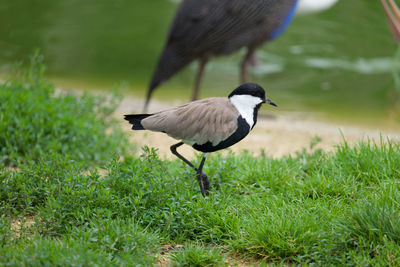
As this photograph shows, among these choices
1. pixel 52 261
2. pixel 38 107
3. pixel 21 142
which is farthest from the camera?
pixel 38 107

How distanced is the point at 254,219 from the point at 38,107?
2.70 metres

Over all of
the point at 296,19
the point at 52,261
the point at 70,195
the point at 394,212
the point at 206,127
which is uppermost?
the point at 296,19

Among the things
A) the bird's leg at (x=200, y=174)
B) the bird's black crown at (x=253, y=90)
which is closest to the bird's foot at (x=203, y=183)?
the bird's leg at (x=200, y=174)

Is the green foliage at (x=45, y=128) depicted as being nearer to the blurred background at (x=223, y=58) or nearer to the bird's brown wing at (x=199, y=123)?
the bird's brown wing at (x=199, y=123)

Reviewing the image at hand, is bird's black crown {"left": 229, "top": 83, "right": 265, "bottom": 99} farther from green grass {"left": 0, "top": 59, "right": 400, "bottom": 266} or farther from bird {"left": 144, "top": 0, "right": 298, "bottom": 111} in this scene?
bird {"left": 144, "top": 0, "right": 298, "bottom": 111}

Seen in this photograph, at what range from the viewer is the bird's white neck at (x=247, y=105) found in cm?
341

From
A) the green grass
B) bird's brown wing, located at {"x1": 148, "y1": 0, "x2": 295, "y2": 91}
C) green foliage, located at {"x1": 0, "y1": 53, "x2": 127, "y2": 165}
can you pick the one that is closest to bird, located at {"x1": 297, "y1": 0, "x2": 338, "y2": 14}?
bird's brown wing, located at {"x1": 148, "y1": 0, "x2": 295, "y2": 91}

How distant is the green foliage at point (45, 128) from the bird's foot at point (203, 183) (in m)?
1.45

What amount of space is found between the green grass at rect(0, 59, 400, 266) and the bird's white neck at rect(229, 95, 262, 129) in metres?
0.67

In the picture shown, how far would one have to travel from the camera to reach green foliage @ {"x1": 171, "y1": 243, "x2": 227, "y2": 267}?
9.89 ft

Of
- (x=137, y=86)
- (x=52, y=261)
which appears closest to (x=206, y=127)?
(x=52, y=261)

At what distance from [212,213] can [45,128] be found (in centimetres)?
226

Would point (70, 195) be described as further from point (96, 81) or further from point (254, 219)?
point (96, 81)

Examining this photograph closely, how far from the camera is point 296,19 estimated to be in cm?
1080
